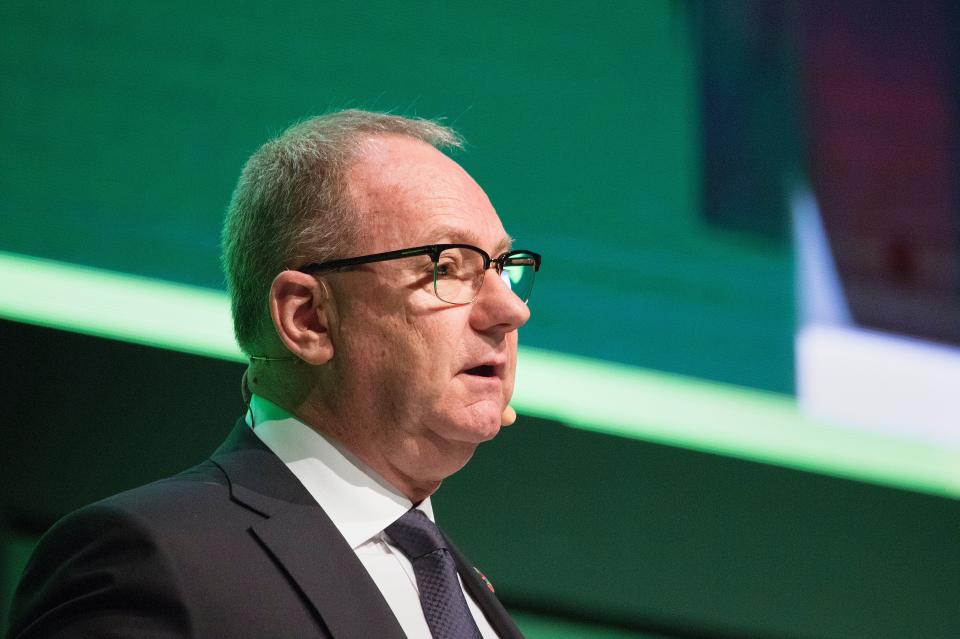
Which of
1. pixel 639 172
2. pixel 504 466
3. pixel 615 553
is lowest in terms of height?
pixel 615 553

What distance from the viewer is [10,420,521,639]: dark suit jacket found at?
121 centimetres

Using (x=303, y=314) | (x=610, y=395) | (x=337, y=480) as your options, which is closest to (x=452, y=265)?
(x=303, y=314)

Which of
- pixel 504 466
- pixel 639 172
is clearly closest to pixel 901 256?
pixel 639 172

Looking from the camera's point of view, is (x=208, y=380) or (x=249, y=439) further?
(x=208, y=380)

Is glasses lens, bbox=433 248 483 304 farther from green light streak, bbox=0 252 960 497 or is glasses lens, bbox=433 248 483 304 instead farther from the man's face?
green light streak, bbox=0 252 960 497

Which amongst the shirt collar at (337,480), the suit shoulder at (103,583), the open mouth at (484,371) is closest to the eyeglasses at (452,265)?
the open mouth at (484,371)

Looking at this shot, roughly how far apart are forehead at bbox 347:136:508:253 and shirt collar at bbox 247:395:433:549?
11.1 inches

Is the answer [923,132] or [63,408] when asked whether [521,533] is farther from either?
[923,132]

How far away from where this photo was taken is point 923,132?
2.80m

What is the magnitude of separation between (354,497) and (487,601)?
33 centimetres

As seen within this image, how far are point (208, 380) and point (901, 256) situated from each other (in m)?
1.76

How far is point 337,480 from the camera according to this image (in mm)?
1516

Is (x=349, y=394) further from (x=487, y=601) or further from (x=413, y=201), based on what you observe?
(x=487, y=601)

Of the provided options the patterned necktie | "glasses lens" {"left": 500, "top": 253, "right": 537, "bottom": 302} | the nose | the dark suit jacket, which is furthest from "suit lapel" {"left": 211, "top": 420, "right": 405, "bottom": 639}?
"glasses lens" {"left": 500, "top": 253, "right": 537, "bottom": 302}
